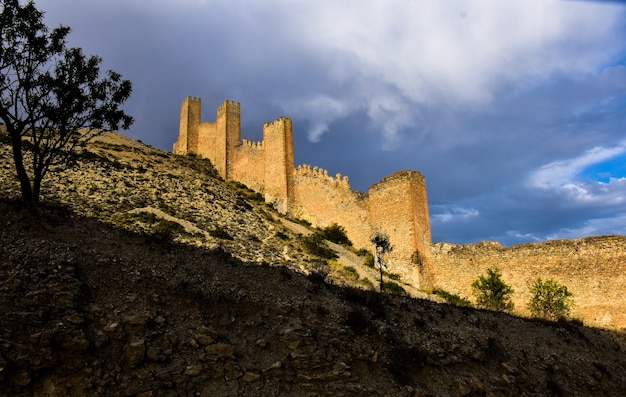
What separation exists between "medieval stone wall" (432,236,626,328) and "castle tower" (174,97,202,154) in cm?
3182

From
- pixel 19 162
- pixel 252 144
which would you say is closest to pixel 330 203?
pixel 252 144

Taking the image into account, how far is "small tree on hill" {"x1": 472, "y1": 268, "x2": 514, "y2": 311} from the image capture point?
2367 cm

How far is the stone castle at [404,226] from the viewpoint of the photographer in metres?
23.4

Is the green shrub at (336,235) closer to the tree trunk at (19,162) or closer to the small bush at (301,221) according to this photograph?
the small bush at (301,221)

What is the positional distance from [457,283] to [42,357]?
25011mm

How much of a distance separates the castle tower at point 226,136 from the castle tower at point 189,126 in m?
3.27

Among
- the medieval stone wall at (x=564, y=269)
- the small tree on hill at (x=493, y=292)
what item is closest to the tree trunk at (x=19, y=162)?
the small tree on hill at (x=493, y=292)

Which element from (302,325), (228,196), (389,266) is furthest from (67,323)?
(228,196)

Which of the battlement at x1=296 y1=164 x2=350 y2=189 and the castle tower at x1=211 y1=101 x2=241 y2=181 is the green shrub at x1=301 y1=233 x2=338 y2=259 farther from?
the castle tower at x1=211 y1=101 x2=241 y2=181

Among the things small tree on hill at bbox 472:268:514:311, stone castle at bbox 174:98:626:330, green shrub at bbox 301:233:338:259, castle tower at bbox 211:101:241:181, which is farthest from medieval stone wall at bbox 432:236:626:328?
castle tower at bbox 211:101:241:181

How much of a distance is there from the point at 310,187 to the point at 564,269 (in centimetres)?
2080

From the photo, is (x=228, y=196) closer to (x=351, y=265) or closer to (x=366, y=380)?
(x=351, y=265)

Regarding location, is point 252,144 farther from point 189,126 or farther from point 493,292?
point 493,292

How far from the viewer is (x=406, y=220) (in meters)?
30.0
